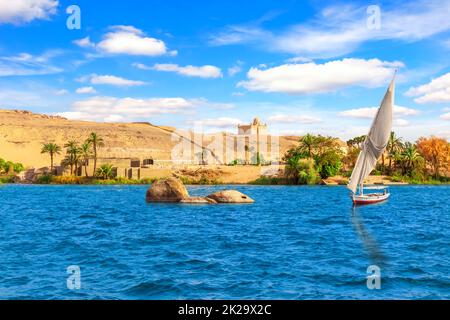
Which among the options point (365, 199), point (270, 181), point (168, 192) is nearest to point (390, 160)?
point (270, 181)

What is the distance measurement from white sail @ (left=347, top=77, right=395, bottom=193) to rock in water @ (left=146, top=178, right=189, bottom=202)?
1737 centimetres

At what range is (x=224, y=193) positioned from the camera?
47.9m

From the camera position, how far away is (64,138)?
553 feet

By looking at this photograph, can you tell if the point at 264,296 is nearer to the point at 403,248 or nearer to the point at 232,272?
the point at 232,272

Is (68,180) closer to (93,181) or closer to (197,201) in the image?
(93,181)

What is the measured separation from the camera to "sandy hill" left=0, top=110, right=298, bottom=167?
143000mm

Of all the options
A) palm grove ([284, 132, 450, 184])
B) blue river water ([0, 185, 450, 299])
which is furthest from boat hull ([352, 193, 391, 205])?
palm grove ([284, 132, 450, 184])

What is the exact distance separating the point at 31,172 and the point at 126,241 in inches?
3425

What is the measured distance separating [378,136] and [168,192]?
22001 mm

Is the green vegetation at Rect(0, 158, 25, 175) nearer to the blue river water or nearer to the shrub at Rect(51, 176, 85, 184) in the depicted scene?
the shrub at Rect(51, 176, 85, 184)

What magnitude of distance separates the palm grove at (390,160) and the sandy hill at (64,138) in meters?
59.3

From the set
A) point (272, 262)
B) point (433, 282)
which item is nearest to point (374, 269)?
point (433, 282)

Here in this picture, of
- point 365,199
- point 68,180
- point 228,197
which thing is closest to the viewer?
point 365,199

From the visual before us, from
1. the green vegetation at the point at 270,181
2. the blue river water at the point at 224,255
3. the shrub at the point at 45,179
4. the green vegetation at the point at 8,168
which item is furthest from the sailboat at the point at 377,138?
the green vegetation at the point at 8,168
